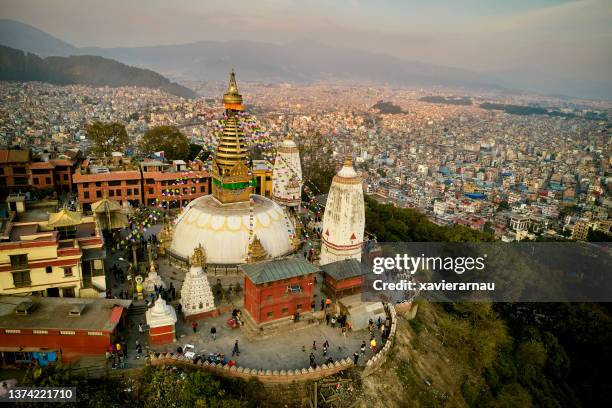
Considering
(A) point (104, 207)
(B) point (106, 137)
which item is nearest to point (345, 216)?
(A) point (104, 207)

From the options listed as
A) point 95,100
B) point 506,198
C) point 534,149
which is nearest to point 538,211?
point 506,198

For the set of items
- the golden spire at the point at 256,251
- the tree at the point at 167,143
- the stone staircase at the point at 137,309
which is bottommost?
the stone staircase at the point at 137,309

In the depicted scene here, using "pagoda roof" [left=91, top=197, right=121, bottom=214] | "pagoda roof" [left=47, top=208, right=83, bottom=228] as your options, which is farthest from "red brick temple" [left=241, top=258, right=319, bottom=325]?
"pagoda roof" [left=91, top=197, right=121, bottom=214]

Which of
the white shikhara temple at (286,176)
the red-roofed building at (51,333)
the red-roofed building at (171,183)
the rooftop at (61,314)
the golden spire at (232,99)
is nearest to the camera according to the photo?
the red-roofed building at (51,333)

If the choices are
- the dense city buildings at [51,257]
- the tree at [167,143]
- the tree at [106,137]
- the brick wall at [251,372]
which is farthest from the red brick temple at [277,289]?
the tree at [106,137]

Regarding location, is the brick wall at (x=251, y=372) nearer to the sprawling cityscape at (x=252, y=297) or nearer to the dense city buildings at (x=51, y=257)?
the sprawling cityscape at (x=252, y=297)
